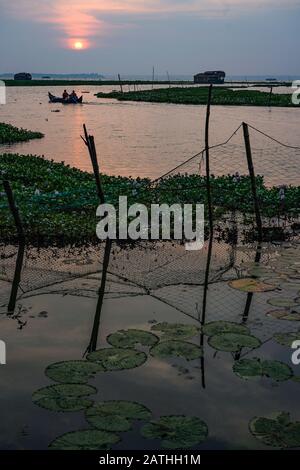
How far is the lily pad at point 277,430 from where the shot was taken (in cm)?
546

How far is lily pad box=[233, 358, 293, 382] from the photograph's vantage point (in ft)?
22.4

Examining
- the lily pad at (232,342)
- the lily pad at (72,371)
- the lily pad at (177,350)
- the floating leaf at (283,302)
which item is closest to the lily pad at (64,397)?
the lily pad at (72,371)

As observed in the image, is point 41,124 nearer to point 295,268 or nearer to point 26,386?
point 295,268

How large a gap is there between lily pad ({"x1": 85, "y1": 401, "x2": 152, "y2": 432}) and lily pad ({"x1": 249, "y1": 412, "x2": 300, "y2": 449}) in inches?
46.3

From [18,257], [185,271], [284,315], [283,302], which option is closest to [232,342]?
[284,315]

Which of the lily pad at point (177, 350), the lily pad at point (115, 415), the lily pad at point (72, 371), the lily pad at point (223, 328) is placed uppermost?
the lily pad at point (223, 328)

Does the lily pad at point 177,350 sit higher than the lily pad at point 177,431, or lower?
higher

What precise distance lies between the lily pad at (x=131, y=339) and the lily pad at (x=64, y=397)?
1300 mm

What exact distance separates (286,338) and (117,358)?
2505 millimetres

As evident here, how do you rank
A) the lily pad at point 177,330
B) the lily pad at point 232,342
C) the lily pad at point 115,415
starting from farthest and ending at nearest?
the lily pad at point 177,330, the lily pad at point 232,342, the lily pad at point 115,415

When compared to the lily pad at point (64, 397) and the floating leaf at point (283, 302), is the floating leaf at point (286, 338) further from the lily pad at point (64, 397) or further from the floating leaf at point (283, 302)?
the lily pad at point (64, 397)

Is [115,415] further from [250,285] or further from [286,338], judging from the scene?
[250,285]

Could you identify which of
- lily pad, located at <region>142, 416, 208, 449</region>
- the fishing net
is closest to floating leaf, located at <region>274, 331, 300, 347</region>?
the fishing net

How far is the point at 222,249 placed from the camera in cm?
1273
